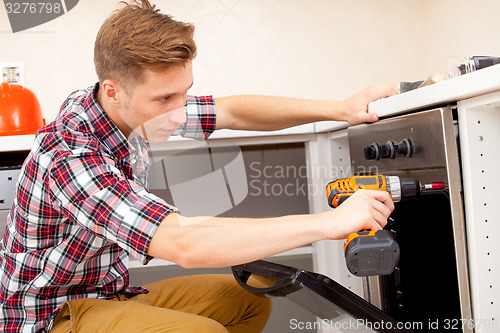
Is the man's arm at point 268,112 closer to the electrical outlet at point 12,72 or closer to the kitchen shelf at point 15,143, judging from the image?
the kitchen shelf at point 15,143

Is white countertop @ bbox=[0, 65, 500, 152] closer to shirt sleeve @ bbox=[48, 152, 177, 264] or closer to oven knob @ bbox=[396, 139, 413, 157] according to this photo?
oven knob @ bbox=[396, 139, 413, 157]

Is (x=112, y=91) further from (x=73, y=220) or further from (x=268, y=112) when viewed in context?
(x=268, y=112)

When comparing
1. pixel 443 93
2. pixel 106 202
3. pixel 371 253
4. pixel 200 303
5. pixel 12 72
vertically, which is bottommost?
pixel 200 303

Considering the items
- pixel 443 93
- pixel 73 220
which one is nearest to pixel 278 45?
pixel 443 93

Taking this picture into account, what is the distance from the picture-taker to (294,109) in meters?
1.30

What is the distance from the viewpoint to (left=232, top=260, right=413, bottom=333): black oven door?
830 mm

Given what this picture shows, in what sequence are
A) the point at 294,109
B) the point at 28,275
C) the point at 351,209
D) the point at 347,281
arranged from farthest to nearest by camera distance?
the point at 347,281, the point at 294,109, the point at 28,275, the point at 351,209

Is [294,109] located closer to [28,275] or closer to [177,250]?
[177,250]

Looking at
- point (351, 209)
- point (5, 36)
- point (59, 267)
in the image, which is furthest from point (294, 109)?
point (5, 36)

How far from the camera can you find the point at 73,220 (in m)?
0.87

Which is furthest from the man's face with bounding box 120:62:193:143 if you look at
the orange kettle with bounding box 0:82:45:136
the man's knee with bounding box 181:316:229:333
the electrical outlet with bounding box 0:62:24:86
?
the electrical outlet with bounding box 0:62:24:86

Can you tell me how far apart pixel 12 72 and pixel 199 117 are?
1.06 m

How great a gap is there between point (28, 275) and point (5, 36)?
1326 millimetres

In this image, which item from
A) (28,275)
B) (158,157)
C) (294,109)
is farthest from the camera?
(158,157)
